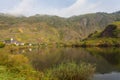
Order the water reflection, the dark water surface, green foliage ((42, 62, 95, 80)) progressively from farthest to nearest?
1. the water reflection
2. the dark water surface
3. green foliage ((42, 62, 95, 80))

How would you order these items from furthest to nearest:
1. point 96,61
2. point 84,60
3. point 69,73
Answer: point 96,61 → point 84,60 → point 69,73

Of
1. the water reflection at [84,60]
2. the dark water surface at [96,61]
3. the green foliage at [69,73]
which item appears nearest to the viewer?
the green foliage at [69,73]

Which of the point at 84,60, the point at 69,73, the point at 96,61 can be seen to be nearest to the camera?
the point at 69,73

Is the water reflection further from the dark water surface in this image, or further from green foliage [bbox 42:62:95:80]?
green foliage [bbox 42:62:95:80]

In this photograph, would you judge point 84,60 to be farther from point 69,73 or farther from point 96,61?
point 69,73

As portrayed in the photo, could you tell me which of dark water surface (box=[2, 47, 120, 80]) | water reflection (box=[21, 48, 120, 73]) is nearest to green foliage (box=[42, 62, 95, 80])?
dark water surface (box=[2, 47, 120, 80])

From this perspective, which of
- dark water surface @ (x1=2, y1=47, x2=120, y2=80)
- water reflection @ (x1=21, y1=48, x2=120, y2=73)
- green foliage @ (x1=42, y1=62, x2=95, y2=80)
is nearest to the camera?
green foliage @ (x1=42, y1=62, x2=95, y2=80)

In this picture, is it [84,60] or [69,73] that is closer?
[69,73]

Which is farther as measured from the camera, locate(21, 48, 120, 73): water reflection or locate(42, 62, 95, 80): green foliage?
locate(21, 48, 120, 73): water reflection

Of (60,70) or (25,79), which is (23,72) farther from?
(60,70)

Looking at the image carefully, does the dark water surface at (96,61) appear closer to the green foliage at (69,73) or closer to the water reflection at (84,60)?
the water reflection at (84,60)

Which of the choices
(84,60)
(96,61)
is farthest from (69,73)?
(96,61)

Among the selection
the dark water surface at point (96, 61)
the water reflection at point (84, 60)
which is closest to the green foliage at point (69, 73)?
the dark water surface at point (96, 61)

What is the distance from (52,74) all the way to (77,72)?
4.09 m
